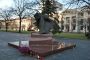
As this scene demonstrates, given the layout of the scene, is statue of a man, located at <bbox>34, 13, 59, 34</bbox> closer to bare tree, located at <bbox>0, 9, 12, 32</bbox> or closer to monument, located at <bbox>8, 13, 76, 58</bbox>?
monument, located at <bbox>8, 13, 76, 58</bbox>

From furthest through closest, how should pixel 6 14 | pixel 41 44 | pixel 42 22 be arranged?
pixel 6 14 → pixel 42 22 → pixel 41 44

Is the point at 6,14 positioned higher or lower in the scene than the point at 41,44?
higher

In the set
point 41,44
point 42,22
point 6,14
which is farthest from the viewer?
point 6,14

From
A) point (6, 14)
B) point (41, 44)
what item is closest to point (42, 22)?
point (41, 44)

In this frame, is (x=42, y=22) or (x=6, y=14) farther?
(x=6, y=14)

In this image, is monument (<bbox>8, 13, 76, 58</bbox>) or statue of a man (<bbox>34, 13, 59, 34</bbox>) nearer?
monument (<bbox>8, 13, 76, 58</bbox>)

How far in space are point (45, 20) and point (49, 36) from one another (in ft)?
7.43

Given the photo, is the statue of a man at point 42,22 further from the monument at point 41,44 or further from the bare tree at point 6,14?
the bare tree at point 6,14

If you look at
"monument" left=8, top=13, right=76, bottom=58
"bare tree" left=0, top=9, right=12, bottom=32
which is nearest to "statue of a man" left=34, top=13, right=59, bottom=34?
"monument" left=8, top=13, right=76, bottom=58

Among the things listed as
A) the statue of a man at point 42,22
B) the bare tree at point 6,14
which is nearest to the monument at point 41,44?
the statue of a man at point 42,22

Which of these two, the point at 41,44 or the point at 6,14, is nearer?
the point at 41,44

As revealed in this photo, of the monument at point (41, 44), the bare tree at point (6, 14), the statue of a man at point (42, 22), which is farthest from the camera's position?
the bare tree at point (6, 14)

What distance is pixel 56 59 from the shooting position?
1145cm

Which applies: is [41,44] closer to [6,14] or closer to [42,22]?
[42,22]
